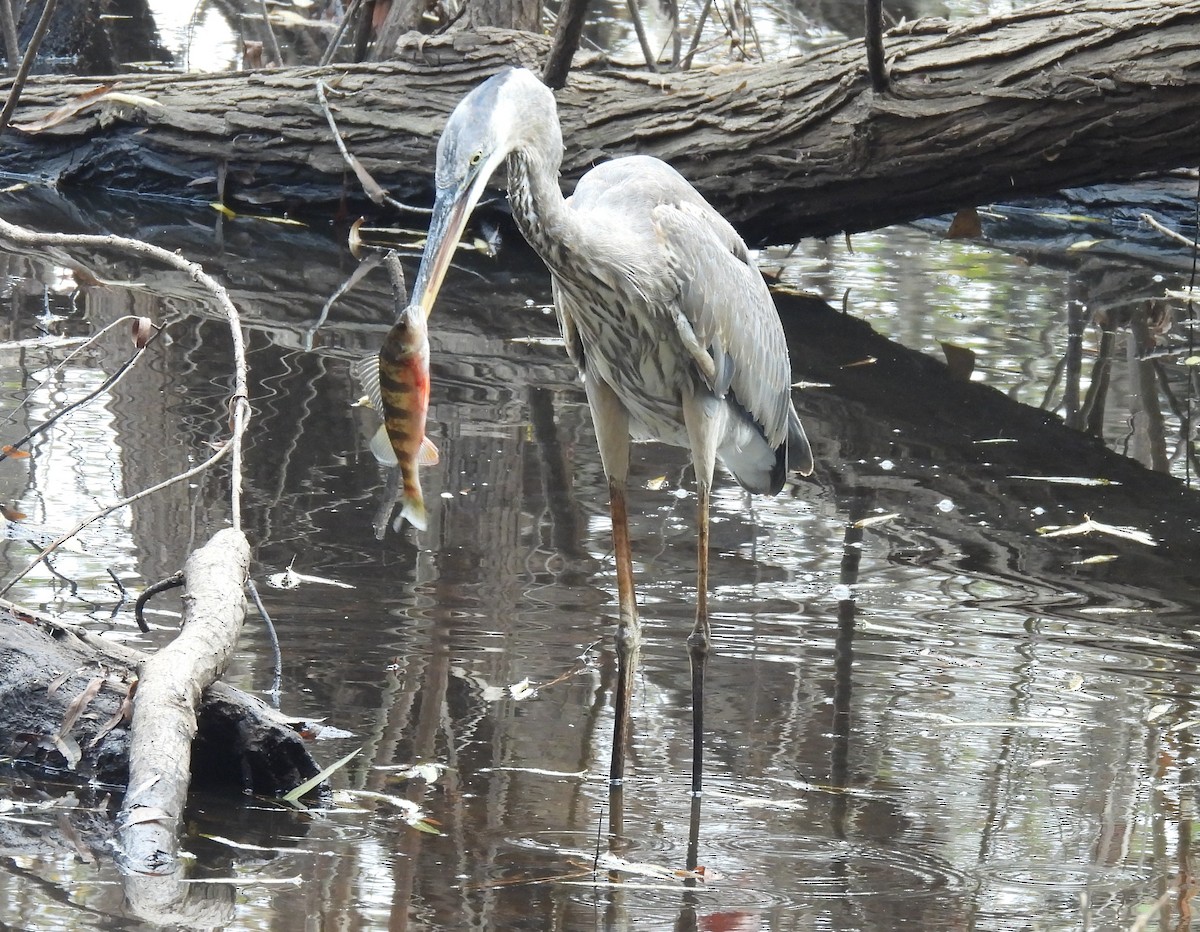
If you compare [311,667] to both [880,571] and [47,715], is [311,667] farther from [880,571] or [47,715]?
[880,571]

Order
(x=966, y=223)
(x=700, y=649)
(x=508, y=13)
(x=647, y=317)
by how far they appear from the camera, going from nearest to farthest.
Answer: (x=647, y=317) < (x=700, y=649) < (x=966, y=223) < (x=508, y=13)

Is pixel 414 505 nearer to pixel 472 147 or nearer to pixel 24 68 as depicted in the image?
pixel 472 147

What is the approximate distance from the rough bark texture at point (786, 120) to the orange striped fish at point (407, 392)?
18.5 ft

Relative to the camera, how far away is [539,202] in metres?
3.50

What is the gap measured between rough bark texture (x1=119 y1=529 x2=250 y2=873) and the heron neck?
1.08 metres

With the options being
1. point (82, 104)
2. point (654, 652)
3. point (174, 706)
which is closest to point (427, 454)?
point (174, 706)

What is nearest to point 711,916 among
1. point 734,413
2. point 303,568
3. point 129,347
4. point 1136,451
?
point 734,413

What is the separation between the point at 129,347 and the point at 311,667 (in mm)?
3551

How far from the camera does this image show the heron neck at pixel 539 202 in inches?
133

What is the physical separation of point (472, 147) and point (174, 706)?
50.6 inches

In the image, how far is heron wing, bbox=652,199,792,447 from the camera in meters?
4.12

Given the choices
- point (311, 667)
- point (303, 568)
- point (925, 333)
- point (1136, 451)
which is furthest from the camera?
point (925, 333)

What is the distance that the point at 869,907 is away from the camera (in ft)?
10.8

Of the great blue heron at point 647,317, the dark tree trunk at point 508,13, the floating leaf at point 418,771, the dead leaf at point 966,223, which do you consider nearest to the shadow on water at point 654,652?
the floating leaf at point 418,771
